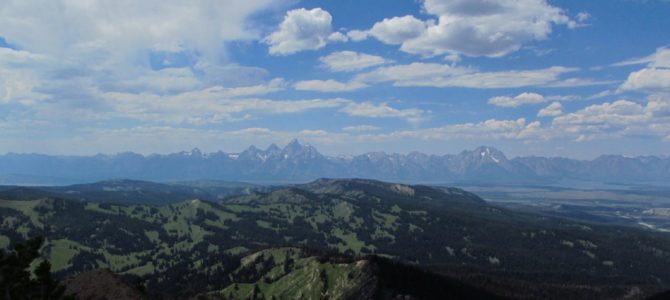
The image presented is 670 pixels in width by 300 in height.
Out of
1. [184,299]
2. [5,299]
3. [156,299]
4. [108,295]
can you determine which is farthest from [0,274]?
[184,299]

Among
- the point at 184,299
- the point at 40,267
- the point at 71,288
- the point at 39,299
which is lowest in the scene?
the point at 184,299

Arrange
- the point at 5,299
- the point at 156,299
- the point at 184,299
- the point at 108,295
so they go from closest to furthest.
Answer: the point at 5,299, the point at 108,295, the point at 156,299, the point at 184,299

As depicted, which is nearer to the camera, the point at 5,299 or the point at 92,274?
the point at 5,299

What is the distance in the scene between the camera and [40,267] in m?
61.4

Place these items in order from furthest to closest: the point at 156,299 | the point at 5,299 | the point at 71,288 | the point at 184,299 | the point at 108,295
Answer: the point at 184,299 < the point at 156,299 < the point at 71,288 < the point at 108,295 < the point at 5,299

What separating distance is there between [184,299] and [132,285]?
149 feet

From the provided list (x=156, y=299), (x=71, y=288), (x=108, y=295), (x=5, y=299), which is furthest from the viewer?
Answer: (x=156, y=299)

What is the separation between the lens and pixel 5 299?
59.9 meters

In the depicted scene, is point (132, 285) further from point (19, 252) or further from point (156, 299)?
point (19, 252)

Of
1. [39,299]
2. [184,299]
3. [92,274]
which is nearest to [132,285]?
[92,274]

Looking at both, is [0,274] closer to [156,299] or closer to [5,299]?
[5,299]

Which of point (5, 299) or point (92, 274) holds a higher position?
point (5, 299)

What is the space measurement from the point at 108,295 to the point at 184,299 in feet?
170

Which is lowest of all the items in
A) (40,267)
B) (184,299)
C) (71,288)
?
(184,299)
